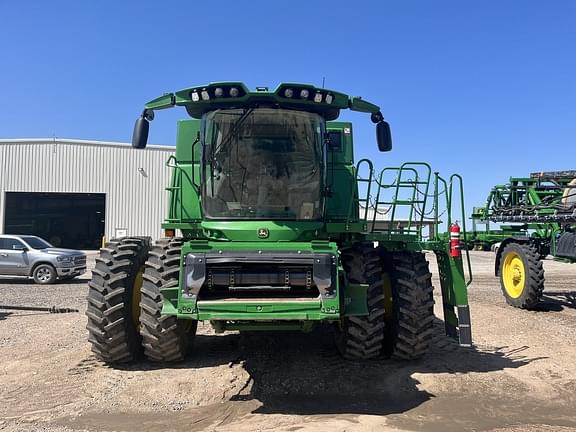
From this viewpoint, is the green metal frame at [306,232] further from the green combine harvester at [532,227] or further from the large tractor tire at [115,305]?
the green combine harvester at [532,227]

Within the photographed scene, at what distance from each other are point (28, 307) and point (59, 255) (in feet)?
21.1

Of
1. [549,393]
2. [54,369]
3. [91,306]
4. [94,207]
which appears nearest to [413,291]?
[549,393]

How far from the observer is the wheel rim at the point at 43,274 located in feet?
54.4

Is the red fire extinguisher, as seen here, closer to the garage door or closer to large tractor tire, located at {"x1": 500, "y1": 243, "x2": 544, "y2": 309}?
large tractor tire, located at {"x1": 500, "y1": 243, "x2": 544, "y2": 309}

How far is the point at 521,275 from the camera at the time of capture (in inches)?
462

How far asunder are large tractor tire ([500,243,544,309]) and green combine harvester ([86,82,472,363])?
518 centimetres

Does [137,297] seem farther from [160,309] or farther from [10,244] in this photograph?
[10,244]

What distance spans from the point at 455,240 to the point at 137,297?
389 centimetres

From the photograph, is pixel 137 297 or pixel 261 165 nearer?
pixel 261 165

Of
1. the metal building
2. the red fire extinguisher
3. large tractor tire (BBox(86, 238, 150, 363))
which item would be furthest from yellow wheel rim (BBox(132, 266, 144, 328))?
the metal building

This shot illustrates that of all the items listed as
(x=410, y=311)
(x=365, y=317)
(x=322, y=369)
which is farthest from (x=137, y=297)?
(x=410, y=311)

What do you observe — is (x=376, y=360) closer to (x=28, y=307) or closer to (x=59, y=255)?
(x=28, y=307)

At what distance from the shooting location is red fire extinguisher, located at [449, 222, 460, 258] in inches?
246

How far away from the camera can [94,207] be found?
41.8 m
